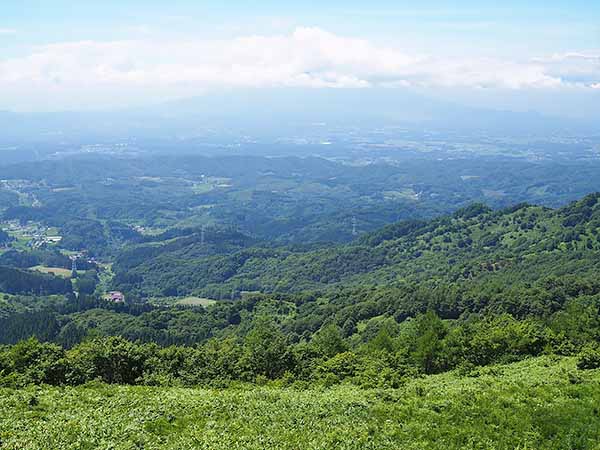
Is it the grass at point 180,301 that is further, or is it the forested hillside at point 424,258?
the grass at point 180,301

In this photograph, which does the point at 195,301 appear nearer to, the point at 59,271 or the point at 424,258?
the point at 424,258

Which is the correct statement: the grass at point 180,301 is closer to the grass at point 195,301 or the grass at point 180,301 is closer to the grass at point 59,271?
the grass at point 195,301

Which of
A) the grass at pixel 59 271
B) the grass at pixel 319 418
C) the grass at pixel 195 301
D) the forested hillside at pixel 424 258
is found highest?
the grass at pixel 319 418

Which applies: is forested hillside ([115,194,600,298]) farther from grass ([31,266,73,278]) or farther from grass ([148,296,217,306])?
grass ([31,266,73,278])

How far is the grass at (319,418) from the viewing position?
20.2 m

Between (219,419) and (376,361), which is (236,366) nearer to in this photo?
(376,361)

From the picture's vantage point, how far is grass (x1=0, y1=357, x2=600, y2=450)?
20.2 meters

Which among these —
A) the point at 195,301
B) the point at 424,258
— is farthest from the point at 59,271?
the point at 424,258

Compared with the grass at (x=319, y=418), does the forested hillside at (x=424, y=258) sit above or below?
below

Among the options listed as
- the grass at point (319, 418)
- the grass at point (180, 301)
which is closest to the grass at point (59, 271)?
the grass at point (180, 301)

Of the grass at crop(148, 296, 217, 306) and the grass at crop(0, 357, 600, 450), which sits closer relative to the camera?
the grass at crop(0, 357, 600, 450)

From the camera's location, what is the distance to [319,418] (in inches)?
900

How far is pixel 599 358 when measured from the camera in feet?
98.1

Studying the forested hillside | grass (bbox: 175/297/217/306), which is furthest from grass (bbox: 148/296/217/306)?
the forested hillside
